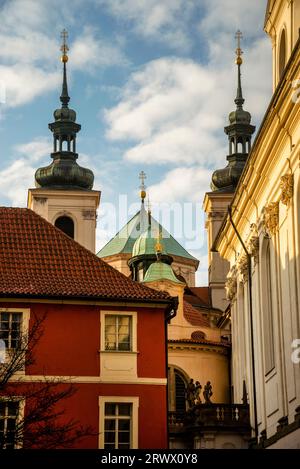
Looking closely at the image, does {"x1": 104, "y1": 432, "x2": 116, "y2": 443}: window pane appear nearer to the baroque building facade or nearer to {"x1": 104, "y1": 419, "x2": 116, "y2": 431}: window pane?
{"x1": 104, "y1": 419, "x2": 116, "y2": 431}: window pane

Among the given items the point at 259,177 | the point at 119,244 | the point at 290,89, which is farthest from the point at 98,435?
the point at 119,244

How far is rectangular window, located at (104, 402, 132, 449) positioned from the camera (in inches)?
1122

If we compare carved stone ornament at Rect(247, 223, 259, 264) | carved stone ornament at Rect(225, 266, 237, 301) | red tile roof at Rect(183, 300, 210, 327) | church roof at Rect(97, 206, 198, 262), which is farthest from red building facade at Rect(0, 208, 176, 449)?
church roof at Rect(97, 206, 198, 262)

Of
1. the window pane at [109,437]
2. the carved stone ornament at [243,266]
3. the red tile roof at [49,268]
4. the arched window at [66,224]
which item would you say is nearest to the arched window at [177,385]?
the carved stone ornament at [243,266]

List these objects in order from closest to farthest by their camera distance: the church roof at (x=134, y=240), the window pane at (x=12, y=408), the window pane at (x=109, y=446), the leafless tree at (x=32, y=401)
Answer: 1. the leafless tree at (x=32, y=401)
2. the window pane at (x=12, y=408)
3. the window pane at (x=109, y=446)
4. the church roof at (x=134, y=240)

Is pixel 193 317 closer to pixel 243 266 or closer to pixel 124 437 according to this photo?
pixel 243 266

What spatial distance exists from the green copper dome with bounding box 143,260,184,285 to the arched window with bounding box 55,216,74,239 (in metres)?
14.8

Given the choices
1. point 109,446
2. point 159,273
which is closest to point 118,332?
point 109,446

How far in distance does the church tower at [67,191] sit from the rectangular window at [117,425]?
37935mm

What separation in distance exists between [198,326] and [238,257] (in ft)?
55.2

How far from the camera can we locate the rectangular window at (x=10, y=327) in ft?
93.9

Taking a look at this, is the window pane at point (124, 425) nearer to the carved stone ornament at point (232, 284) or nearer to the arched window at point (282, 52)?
the carved stone ornament at point (232, 284)

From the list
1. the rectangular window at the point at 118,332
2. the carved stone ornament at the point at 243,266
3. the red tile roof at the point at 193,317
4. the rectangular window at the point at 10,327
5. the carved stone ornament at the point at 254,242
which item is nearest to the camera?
the rectangular window at the point at 10,327
